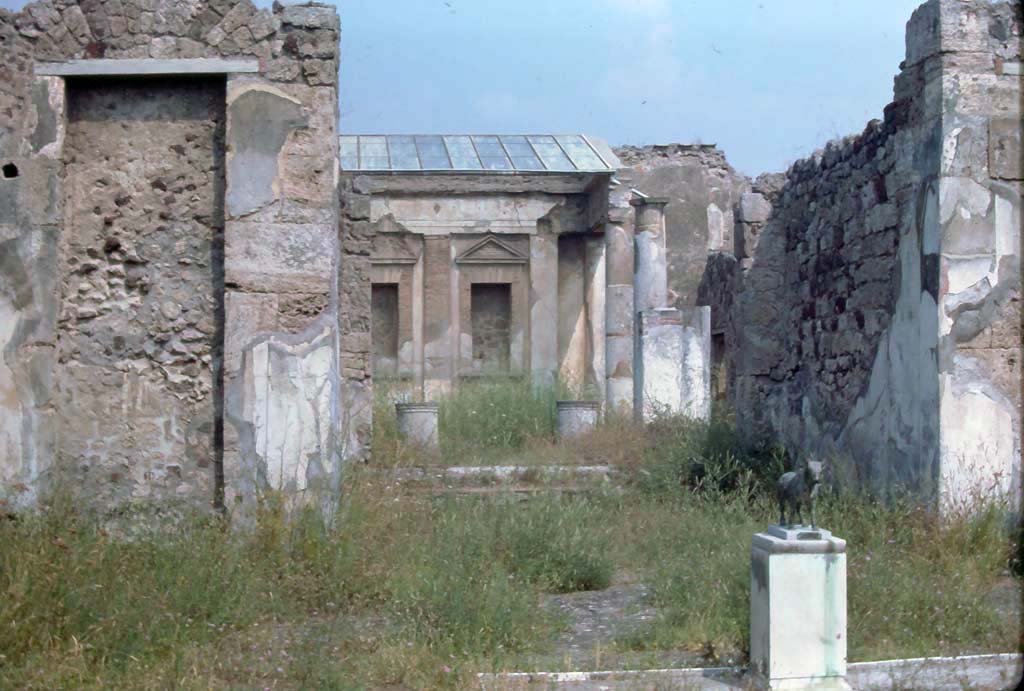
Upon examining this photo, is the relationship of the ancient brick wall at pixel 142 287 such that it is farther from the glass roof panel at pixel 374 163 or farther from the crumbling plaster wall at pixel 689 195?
the crumbling plaster wall at pixel 689 195

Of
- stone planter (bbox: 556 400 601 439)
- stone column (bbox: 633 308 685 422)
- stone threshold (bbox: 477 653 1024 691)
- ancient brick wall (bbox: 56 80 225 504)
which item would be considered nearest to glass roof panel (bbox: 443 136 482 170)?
stone column (bbox: 633 308 685 422)

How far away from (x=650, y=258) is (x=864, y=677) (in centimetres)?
1115

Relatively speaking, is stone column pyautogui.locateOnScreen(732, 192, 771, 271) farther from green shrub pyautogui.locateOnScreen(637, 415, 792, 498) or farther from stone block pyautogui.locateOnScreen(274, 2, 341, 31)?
stone block pyautogui.locateOnScreen(274, 2, 341, 31)

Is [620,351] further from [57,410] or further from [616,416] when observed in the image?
[57,410]

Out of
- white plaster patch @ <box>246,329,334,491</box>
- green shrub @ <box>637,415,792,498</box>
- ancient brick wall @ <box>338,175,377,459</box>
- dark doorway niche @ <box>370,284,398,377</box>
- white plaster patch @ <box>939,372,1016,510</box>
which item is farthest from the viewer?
dark doorway niche @ <box>370,284,398,377</box>

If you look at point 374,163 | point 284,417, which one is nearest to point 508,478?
point 284,417

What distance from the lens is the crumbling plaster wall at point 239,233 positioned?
713 centimetres

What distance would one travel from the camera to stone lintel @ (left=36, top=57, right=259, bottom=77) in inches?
286

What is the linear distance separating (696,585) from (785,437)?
3.97 m

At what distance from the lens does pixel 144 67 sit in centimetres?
729

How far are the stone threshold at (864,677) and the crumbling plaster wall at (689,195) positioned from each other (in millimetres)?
19420

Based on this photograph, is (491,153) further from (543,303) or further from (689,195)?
(689,195)

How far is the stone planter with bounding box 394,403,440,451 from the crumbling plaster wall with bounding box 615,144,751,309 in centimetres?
1230

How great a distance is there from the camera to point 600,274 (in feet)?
68.4
